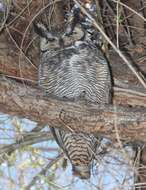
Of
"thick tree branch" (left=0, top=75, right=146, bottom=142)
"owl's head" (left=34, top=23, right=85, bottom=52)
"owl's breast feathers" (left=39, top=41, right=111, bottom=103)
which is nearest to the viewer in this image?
"thick tree branch" (left=0, top=75, right=146, bottom=142)

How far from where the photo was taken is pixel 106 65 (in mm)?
2273

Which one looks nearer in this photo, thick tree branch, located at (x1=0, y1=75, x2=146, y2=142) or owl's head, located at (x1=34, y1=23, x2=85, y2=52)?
thick tree branch, located at (x1=0, y1=75, x2=146, y2=142)

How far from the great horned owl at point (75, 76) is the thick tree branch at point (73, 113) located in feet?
0.79

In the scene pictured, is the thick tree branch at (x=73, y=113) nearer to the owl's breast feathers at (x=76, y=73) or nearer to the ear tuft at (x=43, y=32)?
the owl's breast feathers at (x=76, y=73)

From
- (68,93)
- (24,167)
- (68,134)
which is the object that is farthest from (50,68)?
(24,167)

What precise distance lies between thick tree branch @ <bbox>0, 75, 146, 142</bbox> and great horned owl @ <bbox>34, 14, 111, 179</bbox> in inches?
9.5

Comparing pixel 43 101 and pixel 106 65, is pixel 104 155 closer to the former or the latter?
pixel 106 65

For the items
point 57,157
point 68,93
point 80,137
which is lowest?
point 57,157

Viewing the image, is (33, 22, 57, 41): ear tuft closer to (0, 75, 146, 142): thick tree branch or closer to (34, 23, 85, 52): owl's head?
(34, 23, 85, 52): owl's head

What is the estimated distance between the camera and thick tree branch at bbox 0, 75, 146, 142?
1880 millimetres

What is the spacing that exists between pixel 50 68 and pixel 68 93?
0.14m

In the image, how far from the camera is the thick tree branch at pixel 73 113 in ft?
6.17

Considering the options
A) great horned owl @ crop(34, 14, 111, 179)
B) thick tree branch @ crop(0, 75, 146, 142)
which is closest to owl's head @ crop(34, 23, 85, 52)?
great horned owl @ crop(34, 14, 111, 179)

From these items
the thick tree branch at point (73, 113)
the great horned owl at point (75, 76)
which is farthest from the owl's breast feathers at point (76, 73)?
the thick tree branch at point (73, 113)
